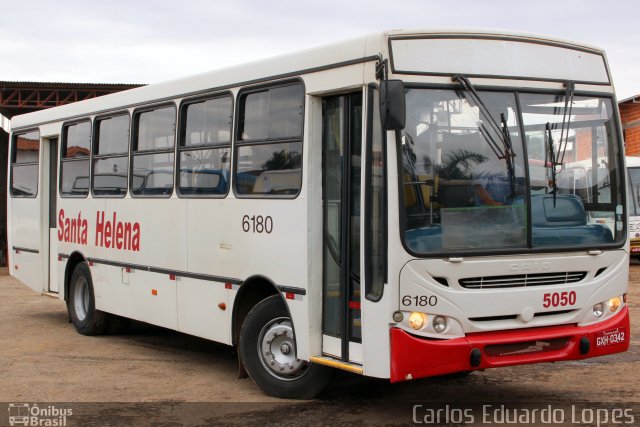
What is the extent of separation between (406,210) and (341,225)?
78 cm

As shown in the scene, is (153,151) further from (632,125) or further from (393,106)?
(632,125)

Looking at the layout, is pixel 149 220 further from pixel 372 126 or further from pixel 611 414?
pixel 611 414

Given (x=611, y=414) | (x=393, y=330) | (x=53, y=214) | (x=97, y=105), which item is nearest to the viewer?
(x=393, y=330)

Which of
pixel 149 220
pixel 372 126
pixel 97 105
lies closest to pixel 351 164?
pixel 372 126

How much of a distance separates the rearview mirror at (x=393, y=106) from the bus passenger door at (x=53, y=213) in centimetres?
728

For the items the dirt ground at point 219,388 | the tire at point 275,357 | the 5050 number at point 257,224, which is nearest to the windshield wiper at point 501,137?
the dirt ground at point 219,388

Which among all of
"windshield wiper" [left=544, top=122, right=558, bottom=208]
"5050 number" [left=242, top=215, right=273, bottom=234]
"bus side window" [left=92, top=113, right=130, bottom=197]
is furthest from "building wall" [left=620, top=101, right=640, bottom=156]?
"windshield wiper" [left=544, top=122, right=558, bottom=208]

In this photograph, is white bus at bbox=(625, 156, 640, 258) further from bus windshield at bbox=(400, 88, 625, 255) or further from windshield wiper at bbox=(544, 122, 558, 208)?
windshield wiper at bbox=(544, 122, 558, 208)

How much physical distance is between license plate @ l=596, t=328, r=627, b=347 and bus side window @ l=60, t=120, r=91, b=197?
6715mm

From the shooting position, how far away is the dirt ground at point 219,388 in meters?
7.43

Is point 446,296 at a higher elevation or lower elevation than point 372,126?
lower

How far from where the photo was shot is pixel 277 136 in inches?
315

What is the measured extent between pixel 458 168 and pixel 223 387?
10.5 ft

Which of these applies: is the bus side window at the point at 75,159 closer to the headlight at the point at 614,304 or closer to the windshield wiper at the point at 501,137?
the windshield wiper at the point at 501,137
